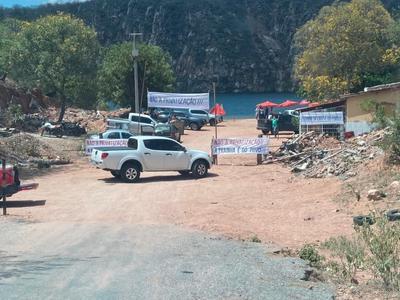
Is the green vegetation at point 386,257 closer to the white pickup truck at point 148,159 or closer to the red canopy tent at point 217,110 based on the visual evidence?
the white pickup truck at point 148,159

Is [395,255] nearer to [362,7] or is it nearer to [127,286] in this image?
[127,286]

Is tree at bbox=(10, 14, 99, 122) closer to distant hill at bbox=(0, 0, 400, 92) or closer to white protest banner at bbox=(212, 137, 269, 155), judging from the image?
white protest banner at bbox=(212, 137, 269, 155)

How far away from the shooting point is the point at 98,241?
13.1 metres

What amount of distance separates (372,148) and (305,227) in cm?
929

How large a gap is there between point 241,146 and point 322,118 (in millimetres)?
4624

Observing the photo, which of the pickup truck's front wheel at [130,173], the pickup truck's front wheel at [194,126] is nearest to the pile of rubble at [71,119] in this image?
the pickup truck's front wheel at [194,126]

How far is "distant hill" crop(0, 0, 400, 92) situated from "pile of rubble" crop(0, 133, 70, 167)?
104 m

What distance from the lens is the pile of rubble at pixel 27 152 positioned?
31.7m

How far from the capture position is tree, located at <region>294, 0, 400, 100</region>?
148 feet

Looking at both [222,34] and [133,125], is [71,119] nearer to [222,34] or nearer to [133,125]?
[133,125]

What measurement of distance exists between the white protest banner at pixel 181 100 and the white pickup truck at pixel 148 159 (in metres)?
10.4

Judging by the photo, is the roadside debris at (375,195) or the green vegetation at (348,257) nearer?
the green vegetation at (348,257)

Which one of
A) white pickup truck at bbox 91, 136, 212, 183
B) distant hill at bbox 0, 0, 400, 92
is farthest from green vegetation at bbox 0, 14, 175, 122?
distant hill at bbox 0, 0, 400, 92

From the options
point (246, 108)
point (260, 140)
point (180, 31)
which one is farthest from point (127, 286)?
point (180, 31)
